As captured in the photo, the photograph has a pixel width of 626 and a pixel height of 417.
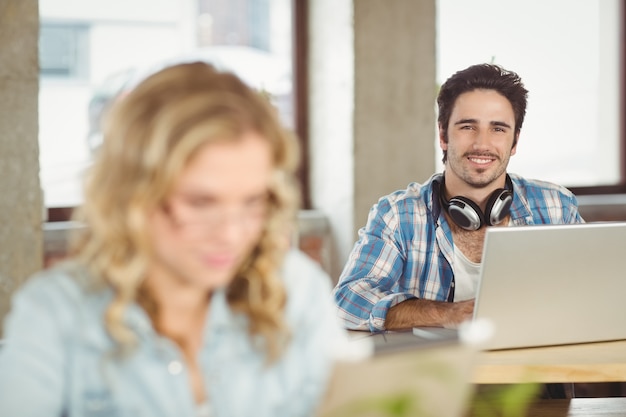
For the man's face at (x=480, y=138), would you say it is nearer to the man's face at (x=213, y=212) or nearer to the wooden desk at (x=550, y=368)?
the wooden desk at (x=550, y=368)

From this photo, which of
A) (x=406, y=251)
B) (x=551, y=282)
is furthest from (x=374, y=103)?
(x=551, y=282)

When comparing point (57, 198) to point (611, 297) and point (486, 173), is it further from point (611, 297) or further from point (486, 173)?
point (611, 297)

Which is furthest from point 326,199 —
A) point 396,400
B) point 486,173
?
point 396,400

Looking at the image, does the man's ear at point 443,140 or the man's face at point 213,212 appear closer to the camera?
the man's face at point 213,212

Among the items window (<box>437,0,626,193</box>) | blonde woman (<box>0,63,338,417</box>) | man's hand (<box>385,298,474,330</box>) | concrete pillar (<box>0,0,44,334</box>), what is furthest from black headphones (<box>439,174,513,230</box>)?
window (<box>437,0,626,193</box>)

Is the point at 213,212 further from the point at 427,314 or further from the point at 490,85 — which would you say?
the point at 490,85

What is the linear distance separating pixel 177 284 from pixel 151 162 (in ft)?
0.65

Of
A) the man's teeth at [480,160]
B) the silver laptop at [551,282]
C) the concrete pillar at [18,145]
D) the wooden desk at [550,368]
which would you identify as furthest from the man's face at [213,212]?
the concrete pillar at [18,145]

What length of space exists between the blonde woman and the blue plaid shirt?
1021 mm

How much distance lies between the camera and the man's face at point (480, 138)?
2.49 meters

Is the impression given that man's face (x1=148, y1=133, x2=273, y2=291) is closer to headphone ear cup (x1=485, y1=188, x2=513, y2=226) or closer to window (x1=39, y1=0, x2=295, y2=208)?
headphone ear cup (x1=485, y1=188, x2=513, y2=226)

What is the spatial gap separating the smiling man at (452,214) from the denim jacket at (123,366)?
0.92 m

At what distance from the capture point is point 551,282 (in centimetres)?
184

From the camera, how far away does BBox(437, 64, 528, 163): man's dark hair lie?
2.56 m
